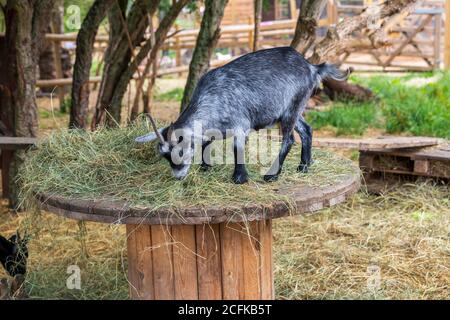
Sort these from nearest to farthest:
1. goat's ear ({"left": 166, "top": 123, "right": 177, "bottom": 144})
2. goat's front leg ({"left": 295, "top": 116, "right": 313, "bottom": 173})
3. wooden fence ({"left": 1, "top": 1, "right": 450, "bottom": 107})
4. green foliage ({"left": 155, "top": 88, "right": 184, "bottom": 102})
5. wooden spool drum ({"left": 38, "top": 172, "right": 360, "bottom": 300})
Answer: goat's ear ({"left": 166, "top": 123, "right": 177, "bottom": 144})
wooden spool drum ({"left": 38, "top": 172, "right": 360, "bottom": 300})
goat's front leg ({"left": 295, "top": 116, "right": 313, "bottom": 173})
green foliage ({"left": 155, "top": 88, "right": 184, "bottom": 102})
wooden fence ({"left": 1, "top": 1, "right": 450, "bottom": 107})

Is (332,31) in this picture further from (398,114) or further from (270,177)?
(398,114)

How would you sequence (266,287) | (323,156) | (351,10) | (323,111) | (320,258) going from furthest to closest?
(351,10)
(323,111)
(320,258)
(323,156)
(266,287)

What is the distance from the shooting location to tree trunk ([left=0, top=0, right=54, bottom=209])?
556 cm

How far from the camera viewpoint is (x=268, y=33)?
14.2 m

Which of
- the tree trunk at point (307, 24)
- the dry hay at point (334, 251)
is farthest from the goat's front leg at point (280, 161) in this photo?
the tree trunk at point (307, 24)

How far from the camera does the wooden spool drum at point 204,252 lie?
10.3 feet

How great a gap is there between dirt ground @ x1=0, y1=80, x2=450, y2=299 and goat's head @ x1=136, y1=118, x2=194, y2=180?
3.27 feet

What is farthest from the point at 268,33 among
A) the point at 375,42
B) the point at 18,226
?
the point at 18,226

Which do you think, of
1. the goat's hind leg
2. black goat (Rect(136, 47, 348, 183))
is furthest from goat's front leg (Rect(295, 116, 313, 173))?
the goat's hind leg

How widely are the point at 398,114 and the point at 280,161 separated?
5.14 meters

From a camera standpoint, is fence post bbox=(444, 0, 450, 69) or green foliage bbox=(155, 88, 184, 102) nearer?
green foliage bbox=(155, 88, 184, 102)

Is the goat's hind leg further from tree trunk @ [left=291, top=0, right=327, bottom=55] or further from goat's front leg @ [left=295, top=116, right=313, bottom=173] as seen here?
tree trunk @ [left=291, top=0, right=327, bottom=55]
